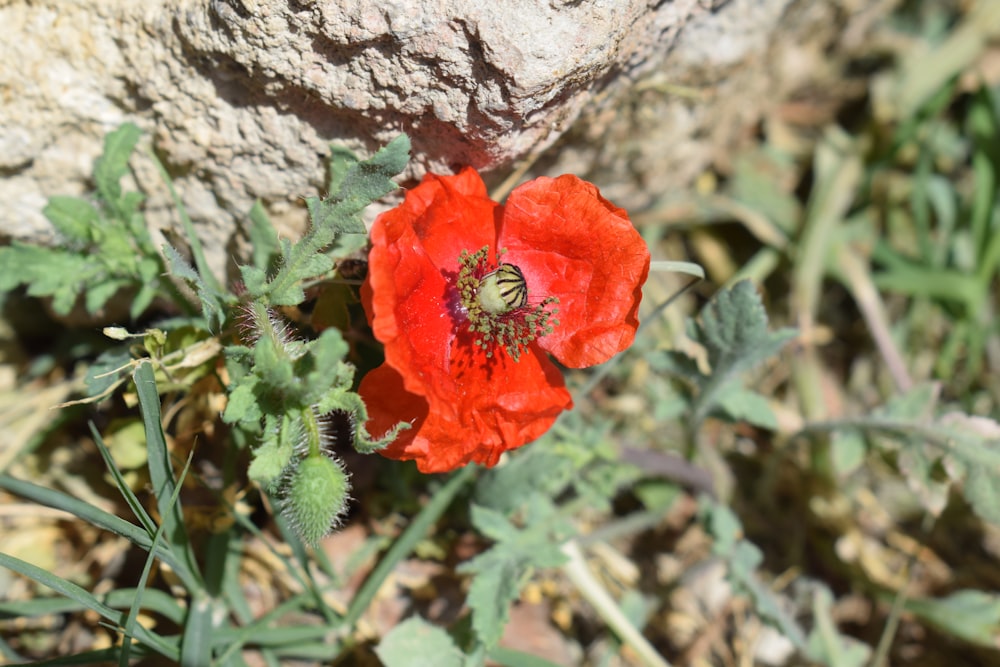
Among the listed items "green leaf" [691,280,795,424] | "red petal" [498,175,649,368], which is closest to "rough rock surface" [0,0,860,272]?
"red petal" [498,175,649,368]

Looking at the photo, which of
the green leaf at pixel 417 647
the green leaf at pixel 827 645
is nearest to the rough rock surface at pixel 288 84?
the green leaf at pixel 417 647

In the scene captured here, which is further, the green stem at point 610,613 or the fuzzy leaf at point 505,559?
the green stem at point 610,613

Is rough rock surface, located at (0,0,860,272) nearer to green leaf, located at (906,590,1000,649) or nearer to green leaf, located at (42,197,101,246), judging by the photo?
green leaf, located at (42,197,101,246)

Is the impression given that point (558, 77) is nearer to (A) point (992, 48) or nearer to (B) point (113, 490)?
(B) point (113, 490)

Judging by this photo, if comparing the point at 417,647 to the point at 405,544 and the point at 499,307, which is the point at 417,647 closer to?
the point at 405,544

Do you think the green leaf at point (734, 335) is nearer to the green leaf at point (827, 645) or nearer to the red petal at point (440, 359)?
the red petal at point (440, 359)

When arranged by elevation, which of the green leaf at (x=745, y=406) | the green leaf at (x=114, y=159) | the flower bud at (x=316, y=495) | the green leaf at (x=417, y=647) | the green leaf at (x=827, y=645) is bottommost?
the green leaf at (x=417, y=647)

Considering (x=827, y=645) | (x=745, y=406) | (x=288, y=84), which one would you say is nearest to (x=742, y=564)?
(x=827, y=645)
